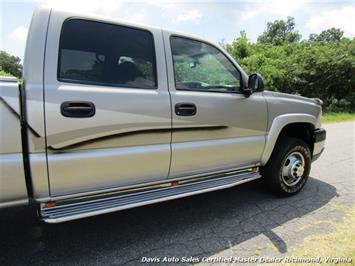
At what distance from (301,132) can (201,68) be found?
1928 millimetres

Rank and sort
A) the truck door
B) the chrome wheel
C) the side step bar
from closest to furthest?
1. the side step bar
2. the truck door
3. the chrome wheel

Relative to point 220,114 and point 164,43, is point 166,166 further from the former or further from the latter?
point 164,43

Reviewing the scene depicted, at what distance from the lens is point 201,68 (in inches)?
122

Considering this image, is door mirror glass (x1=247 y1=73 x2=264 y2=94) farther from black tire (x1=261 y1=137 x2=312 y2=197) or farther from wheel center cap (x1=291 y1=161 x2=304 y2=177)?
wheel center cap (x1=291 y1=161 x2=304 y2=177)

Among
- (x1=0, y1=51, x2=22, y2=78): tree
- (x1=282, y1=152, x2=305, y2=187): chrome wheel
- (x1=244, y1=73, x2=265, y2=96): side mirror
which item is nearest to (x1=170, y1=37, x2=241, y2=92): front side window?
(x1=244, y1=73, x2=265, y2=96): side mirror

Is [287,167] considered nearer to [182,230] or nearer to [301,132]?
[301,132]

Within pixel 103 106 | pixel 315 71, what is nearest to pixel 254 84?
pixel 103 106

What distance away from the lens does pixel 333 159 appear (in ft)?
18.9

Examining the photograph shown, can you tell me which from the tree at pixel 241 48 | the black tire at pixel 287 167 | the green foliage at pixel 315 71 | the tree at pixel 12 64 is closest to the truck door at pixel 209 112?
the black tire at pixel 287 167

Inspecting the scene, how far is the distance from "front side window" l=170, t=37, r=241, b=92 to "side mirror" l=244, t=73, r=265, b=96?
127 mm

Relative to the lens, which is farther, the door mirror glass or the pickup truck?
the door mirror glass

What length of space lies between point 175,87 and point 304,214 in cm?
218

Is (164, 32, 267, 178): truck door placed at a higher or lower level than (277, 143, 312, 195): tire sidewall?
higher

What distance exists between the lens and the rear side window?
2.30 metres
